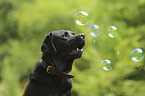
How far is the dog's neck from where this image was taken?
2465 millimetres

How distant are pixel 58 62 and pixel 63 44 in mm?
230

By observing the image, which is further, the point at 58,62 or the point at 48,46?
the point at 58,62

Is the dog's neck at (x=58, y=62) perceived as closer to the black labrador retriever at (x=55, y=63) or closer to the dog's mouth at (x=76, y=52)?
the black labrador retriever at (x=55, y=63)

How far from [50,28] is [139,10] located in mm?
6272

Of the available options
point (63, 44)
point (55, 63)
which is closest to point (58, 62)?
point (55, 63)

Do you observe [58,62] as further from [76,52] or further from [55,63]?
[76,52]

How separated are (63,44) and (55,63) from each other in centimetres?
24

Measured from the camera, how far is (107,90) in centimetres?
651

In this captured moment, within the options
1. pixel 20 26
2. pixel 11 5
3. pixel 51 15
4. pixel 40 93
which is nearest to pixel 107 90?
pixel 40 93

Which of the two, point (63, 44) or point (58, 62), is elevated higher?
point (63, 44)

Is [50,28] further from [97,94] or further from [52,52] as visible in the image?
[52,52]

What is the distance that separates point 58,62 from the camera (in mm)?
2547

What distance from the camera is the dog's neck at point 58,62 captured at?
246cm

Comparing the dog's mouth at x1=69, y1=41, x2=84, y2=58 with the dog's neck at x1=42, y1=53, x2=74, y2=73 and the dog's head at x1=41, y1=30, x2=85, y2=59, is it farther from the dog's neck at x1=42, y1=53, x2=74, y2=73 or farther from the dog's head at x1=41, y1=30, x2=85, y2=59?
the dog's neck at x1=42, y1=53, x2=74, y2=73
